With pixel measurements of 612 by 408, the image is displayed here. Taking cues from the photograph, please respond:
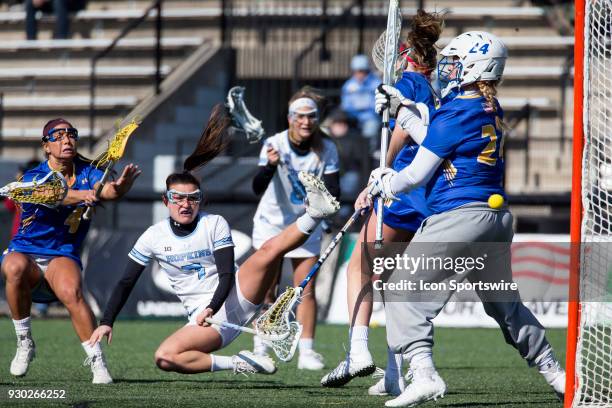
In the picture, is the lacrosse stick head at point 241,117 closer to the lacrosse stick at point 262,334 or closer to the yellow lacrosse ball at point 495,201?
the lacrosse stick at point 262,334

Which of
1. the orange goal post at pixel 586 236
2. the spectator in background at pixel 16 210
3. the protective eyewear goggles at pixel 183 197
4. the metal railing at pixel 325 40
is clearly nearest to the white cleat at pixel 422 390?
the orange goal post at pixel 586 236

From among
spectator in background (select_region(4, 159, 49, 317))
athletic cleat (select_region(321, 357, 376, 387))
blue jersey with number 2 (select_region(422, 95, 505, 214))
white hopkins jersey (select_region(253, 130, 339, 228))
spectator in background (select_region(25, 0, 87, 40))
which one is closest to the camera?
Answer: blue jersey with number 2 (select_region(422, 95, 505, 214))

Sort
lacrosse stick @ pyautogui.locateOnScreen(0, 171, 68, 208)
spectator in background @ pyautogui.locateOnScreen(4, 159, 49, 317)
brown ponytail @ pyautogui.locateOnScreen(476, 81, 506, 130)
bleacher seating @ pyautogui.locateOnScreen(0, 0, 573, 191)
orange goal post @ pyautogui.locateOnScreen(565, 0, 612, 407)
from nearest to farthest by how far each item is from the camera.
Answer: orange goal post @ pyautogui.locateOnScreen(565, 0, 612, 407)
brown ponytail @ pyautogui.locateOnScreen(476, 81, 506, 130)
lacrosse stick @ pyautogui.locateOnScreen(0, 171, 68, 208)
spectator in background @ pyautogui.locateOnScreen(4, 159, 49, 317)
bleacher seating @ pyautogui.locateOnScreen(0, 0, 573, 191)

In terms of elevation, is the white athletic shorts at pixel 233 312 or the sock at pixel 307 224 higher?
the sock at pixel 307 224

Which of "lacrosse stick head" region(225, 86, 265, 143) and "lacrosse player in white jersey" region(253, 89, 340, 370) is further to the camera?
"lacrosse stick head" region(225, 86, 265, 143)

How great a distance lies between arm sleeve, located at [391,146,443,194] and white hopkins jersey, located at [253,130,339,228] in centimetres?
302

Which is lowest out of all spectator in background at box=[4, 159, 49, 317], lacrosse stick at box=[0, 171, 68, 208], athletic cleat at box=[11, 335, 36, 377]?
spectator in background at box=[4, 159, 49, 317]

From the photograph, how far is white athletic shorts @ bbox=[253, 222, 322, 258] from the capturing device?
881 centimetres

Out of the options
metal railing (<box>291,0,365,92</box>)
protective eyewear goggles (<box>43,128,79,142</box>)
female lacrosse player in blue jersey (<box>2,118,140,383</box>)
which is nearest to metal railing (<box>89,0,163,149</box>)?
metal railing (<box>291,0,365,92</box>)

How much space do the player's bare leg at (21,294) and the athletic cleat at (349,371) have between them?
223 cm

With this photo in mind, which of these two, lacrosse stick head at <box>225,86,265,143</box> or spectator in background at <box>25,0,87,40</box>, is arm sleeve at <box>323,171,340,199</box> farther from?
spectator in background at <box>25,0,87,40</box>

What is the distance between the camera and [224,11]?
55.5 feet

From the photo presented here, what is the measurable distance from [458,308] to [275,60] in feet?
18.2

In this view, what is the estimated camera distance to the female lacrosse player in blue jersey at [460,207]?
5.86m
